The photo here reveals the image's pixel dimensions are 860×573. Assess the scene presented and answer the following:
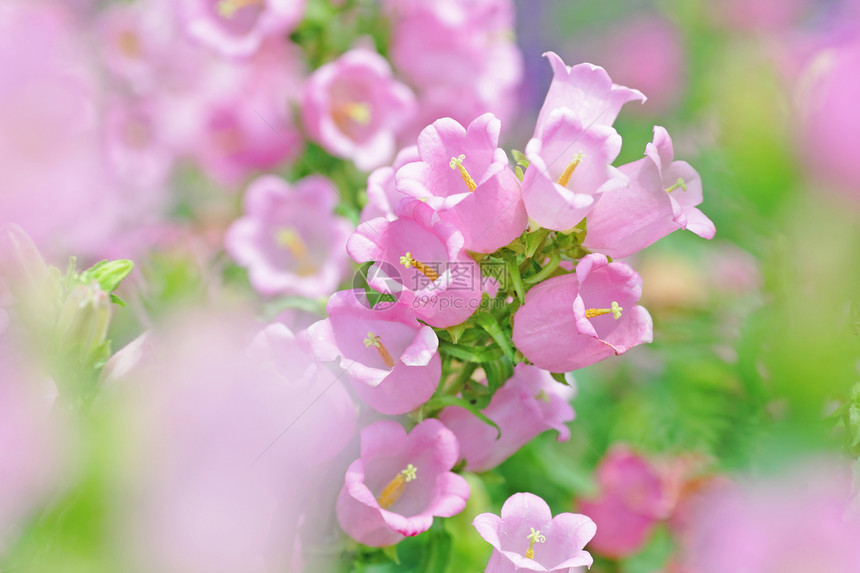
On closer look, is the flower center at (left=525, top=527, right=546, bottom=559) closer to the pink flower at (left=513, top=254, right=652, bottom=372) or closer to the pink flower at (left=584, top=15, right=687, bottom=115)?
the pink flower at (left=513, top=254, right=652, bottom=372)

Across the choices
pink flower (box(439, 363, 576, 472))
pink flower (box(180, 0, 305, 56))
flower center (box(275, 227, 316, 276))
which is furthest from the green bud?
pink flower (box(180, 0, 305, 56))

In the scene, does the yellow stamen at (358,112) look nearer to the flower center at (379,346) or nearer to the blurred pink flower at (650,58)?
the flower center at (379,346)

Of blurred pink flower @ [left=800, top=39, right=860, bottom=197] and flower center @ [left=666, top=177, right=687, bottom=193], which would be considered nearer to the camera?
flower center @ [left=666, top=177, right=687, bottom=193]

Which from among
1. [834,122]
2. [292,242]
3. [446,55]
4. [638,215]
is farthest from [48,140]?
[834,122]

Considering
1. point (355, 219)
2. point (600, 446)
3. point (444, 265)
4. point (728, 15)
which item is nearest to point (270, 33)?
point (355, 219)

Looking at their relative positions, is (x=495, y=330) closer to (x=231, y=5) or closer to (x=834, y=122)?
(x=834, y=122)

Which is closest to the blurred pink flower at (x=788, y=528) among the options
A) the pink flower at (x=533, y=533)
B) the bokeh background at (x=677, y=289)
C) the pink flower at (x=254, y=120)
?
the bokeh background at (x=677, y=289)
